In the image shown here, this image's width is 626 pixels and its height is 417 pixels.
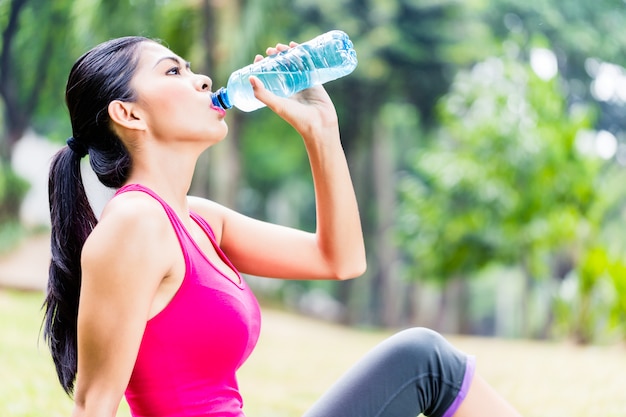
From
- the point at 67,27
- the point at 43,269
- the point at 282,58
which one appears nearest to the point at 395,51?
the point at 67,27

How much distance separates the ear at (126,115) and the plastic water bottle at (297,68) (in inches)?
9.3

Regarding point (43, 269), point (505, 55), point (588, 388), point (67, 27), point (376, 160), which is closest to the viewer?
point (588, 388)

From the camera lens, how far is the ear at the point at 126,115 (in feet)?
3.77

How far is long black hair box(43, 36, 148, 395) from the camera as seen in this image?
117 cm

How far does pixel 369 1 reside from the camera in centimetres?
1046

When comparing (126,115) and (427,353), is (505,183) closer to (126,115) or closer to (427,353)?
(427,353)

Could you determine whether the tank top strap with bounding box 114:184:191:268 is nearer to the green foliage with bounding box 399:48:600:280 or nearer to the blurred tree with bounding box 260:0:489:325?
the green foliage with bounding box 399:48:600:280

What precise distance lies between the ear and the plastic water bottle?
0.24 metres

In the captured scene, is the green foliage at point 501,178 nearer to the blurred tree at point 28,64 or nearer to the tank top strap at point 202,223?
the blurred tree at point 28,64

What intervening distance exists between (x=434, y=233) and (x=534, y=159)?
1683 mm

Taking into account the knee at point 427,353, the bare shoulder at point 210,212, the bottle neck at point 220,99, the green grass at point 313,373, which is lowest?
the green grass at point 313,373

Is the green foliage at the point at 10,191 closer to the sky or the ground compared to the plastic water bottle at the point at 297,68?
closer to the ground

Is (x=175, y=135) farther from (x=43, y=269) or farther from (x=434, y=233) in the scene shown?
(x=434, y=233)

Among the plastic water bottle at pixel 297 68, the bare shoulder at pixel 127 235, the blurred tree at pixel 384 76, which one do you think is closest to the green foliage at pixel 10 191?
the blurred tree at pixel 384 76
